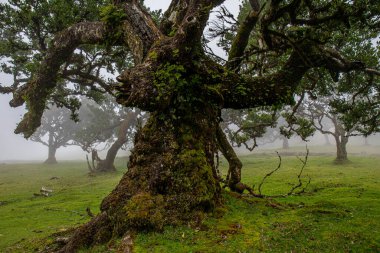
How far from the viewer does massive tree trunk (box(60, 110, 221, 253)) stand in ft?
21.3

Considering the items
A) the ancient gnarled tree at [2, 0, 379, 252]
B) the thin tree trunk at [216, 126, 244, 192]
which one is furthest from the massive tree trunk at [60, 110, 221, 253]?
the thin tree trunk at [216, 126, 244, 192]

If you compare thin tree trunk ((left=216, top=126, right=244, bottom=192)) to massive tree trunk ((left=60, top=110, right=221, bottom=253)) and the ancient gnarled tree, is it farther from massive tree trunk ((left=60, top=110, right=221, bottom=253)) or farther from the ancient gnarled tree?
massive tree trunk ((left=60, top=110, right=221, bottom=253))

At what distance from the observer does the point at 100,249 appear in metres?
6.06

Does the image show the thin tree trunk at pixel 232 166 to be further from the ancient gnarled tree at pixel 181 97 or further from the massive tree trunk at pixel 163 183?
the massive tree trunk at pixel 163 183

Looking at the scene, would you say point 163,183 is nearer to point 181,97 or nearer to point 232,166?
point 181,97

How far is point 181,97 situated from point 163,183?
219 cm

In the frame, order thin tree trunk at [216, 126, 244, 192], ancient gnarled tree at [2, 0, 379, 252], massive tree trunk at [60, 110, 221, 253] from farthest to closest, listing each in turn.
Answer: thin tree trunk at [216, 126, 244, 192]
ancient gnarled tree at [2, 0, 379, 252]
massive tree trunk at [60, 110, 221, 253]

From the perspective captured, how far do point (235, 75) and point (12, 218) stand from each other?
36.5 ft

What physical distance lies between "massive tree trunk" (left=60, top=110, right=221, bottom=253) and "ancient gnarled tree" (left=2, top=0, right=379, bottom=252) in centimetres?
2

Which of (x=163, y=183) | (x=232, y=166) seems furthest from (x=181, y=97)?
(x=232, y=166)

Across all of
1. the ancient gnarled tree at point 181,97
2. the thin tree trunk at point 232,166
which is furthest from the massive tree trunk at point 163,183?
the thin tree trunk at point 232,166

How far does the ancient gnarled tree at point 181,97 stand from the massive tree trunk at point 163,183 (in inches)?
0.9

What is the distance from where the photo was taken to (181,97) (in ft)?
25.2

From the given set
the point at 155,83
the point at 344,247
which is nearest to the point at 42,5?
the point at 155,83
